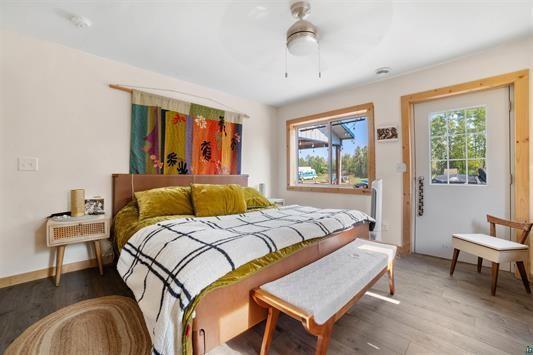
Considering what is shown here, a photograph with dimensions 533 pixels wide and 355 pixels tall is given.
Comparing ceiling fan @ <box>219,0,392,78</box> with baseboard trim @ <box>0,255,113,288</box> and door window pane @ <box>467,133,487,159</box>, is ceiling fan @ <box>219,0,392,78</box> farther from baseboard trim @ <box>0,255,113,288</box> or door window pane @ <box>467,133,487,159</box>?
baseboard trim @ <box>0,255,113,288</box>

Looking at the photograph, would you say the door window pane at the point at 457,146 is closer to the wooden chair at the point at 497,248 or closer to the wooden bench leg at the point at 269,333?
the wooden chair at the point at 497,248

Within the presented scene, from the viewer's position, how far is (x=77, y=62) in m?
2.38

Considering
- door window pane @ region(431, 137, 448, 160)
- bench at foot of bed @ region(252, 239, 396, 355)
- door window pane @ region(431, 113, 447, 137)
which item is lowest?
bench at foot of bed @ region(252, 239, 396, 355)

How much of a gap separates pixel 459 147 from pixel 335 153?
161 cm

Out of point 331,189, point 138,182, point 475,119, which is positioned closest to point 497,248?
point 475,119

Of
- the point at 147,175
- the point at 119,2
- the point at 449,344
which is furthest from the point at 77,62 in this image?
the point at 449,344

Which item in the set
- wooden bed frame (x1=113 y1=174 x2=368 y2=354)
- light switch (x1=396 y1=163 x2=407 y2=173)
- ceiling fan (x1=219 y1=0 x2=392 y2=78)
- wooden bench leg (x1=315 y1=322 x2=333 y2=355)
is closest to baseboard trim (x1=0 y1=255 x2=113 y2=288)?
wooden bed frame (x1=113 y1=174 x2=368 y2=354)

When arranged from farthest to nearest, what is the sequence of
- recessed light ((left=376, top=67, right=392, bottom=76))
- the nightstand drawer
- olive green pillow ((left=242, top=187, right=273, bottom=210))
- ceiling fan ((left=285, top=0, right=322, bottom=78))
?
1. olive green pillow ((left=242, top=187, right=273, bottom=210))
2. recessed light ((left=376, top=67, right=392, bottom=76))
3. the nightstand drawer
4. ceiling fan ((left=285, top=0, right=322, bottom=78))

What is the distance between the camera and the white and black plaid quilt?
1.06m

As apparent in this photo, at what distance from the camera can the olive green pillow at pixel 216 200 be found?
237cm

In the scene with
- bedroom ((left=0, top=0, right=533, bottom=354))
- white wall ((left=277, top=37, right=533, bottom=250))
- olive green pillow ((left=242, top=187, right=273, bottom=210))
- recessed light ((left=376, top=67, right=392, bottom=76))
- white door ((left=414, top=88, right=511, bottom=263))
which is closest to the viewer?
bedroom ((left=0, top=0, right=533, bottom=354))

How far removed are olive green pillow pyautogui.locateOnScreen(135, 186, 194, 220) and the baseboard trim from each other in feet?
2.95

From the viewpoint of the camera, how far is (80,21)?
1.92 m

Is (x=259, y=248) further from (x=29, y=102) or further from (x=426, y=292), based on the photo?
(x=29, y=102)
